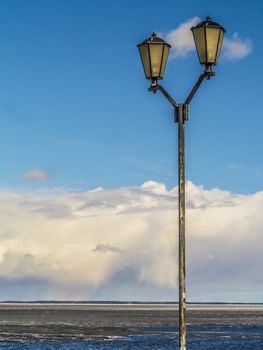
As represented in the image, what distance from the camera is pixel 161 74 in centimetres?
1163

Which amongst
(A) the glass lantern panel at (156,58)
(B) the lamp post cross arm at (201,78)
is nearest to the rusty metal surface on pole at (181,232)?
(B) the lamp post cross arm at (201,78)

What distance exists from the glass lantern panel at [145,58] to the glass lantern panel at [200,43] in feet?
2.65

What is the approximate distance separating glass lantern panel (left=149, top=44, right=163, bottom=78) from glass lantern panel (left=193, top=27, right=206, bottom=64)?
585 mm

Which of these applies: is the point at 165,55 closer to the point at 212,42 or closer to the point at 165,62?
the point at 165,62

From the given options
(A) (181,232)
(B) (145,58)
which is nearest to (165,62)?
(B) (145,58)

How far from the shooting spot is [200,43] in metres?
11.4

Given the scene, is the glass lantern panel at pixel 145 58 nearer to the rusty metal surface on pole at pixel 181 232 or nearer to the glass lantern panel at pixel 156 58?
the glass lantern panel at pixel 156 58

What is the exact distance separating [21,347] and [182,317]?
44.3 m

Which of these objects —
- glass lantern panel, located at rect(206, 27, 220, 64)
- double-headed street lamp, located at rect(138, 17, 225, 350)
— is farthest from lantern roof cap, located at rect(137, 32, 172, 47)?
glass lantern panel, located at rect(206, 27, 220, 64)

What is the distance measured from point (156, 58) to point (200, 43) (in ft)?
2.46

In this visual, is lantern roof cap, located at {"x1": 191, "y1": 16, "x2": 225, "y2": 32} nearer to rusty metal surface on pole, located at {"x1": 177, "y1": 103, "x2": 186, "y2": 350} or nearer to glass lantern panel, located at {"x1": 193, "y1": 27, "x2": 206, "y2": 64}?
glass lantern panel, located at {"x1": 193, "y1": 27, "x2": 206, "y2": 64}

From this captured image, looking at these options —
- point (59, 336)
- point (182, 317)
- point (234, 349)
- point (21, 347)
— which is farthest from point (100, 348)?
point (182, 317)

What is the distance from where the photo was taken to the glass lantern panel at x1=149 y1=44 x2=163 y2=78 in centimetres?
1148

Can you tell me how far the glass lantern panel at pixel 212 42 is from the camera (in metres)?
11.3
